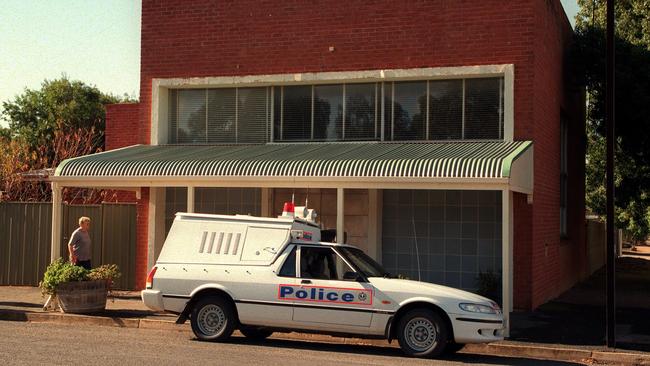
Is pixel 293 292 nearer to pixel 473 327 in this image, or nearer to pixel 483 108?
pixel 473 327

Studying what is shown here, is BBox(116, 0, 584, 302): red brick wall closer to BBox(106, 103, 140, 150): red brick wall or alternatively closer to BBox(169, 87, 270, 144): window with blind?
BBox(169, 87, 270, 144): window with blind

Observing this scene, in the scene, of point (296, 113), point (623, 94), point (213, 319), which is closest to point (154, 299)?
point (213, 319)

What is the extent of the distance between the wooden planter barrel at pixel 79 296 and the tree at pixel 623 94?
12.8m

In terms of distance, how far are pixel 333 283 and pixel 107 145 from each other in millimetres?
11618

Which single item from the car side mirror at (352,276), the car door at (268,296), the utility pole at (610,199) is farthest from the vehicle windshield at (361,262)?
the utility pole at (610,199)

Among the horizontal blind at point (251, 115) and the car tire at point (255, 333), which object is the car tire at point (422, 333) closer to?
the car tire at point (255, 333)

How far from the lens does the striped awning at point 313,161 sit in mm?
13961

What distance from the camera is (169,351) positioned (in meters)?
11.2

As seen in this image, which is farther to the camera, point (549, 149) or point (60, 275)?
point (549, 149)

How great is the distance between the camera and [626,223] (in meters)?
33.8

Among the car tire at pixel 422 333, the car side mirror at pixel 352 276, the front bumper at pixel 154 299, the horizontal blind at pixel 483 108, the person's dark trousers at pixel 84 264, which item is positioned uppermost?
the horizontal blind at pixel 483 108

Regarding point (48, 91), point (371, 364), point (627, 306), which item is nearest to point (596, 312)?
point (627, 306)

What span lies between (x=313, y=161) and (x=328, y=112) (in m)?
3.06

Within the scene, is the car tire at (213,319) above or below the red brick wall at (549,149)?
below
